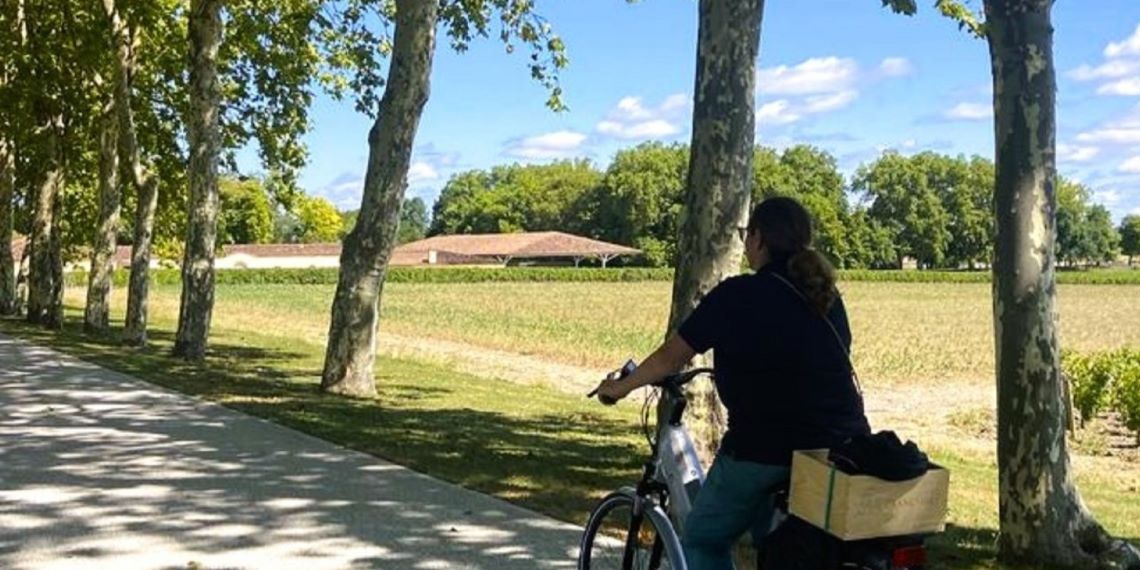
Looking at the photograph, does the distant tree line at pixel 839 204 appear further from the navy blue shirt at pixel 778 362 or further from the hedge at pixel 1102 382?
the navy blue shirt at pixel 778 362

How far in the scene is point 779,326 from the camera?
3879 millimetres

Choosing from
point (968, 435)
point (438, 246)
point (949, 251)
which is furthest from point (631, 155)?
point (968, 435)

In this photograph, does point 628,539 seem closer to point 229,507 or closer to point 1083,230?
point 229,507

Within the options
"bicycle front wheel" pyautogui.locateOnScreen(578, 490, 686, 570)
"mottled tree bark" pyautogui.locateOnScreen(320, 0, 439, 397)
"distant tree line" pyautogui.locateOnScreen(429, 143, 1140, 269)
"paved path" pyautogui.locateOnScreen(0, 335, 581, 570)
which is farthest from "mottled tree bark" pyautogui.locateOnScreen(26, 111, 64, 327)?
"distant tree line" pyautogui.locateOnScreen(429, 143, 1140, 269)

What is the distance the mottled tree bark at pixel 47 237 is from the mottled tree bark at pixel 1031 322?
983 inches

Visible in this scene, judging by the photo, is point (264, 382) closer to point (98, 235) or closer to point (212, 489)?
point (212, 489)

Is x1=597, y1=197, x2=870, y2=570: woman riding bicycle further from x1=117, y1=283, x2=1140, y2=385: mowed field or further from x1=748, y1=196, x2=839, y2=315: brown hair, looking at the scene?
x1=117, y1=283, x2=1140, y2=385: mowed field

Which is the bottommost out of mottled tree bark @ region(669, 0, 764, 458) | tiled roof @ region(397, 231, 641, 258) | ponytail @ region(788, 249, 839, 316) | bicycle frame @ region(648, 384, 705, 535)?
bicycle frame @ region(648, 384, 705, 535)

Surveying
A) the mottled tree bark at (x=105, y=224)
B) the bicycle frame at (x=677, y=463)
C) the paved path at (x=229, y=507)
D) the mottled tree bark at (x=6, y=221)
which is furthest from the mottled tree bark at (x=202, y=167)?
the bicycle frame at (x=677, y=463)

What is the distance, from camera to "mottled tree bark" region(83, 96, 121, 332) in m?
25.0

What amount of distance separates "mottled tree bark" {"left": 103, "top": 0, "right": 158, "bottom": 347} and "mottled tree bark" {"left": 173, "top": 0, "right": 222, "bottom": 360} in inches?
122

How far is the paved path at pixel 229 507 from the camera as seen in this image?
6.47 meters

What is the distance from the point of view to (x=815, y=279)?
3.91m

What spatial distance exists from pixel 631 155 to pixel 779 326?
13446cm
